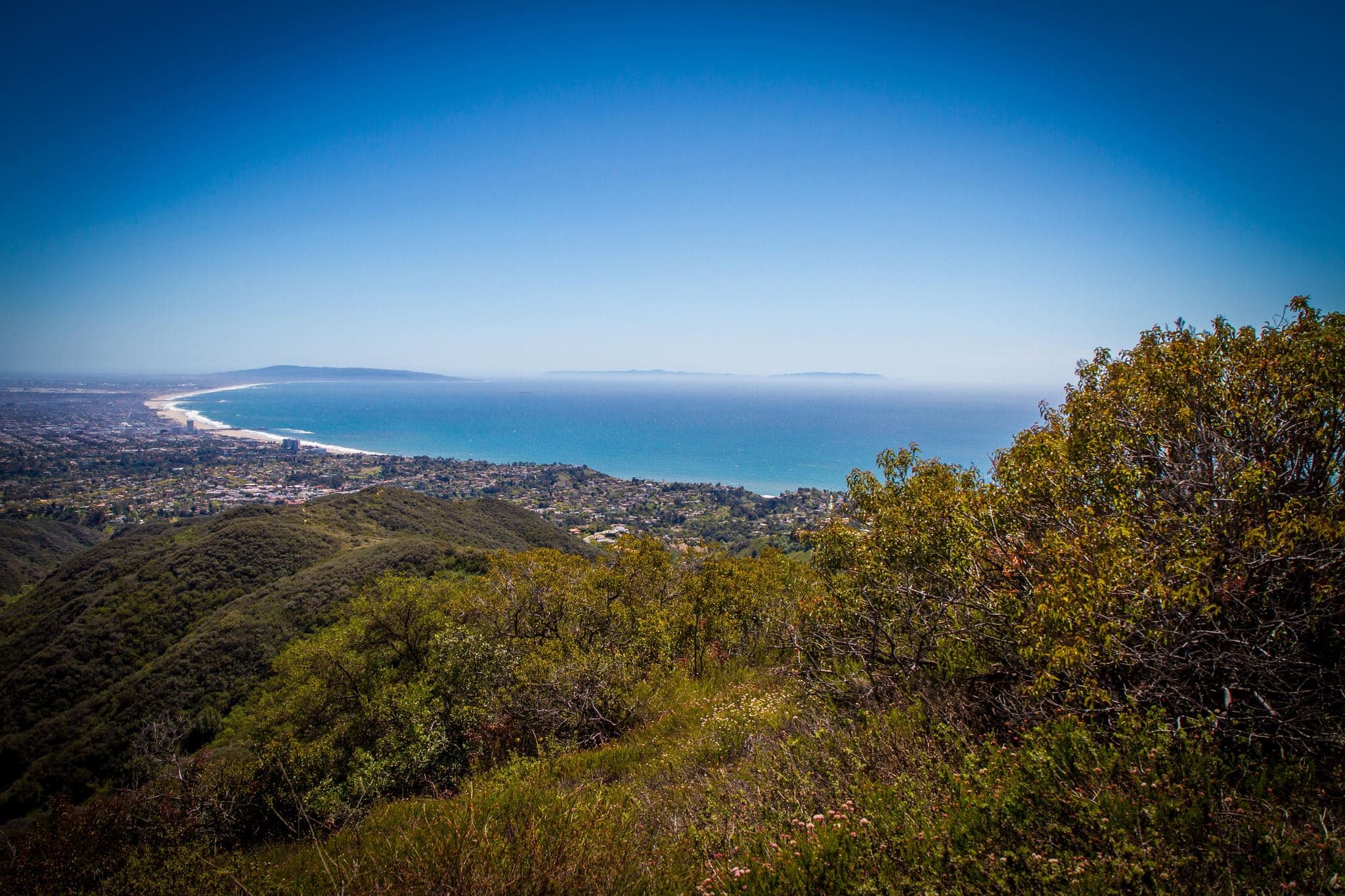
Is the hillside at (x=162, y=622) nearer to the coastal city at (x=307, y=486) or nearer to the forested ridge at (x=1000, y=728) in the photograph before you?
the forested ridge at (x=1000, y=728)

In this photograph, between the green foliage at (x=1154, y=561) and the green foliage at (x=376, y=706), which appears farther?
the green foliage at (x=376, y=706)

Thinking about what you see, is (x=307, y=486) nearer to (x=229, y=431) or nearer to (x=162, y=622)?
(x=162, y=622)

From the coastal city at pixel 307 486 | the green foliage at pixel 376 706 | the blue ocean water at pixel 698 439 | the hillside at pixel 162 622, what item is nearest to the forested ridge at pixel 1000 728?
the green foliage at pixel 376 706

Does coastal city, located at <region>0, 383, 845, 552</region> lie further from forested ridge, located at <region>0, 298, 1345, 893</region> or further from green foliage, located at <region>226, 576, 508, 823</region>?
forested ridge, located at <region>0, 298, 1345, 893</region>

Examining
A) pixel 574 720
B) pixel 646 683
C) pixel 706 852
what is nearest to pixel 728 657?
pixel 646 683

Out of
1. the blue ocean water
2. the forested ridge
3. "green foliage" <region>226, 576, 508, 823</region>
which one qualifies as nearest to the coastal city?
the blue ocean water

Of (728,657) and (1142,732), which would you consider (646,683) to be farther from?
(1142,732)
